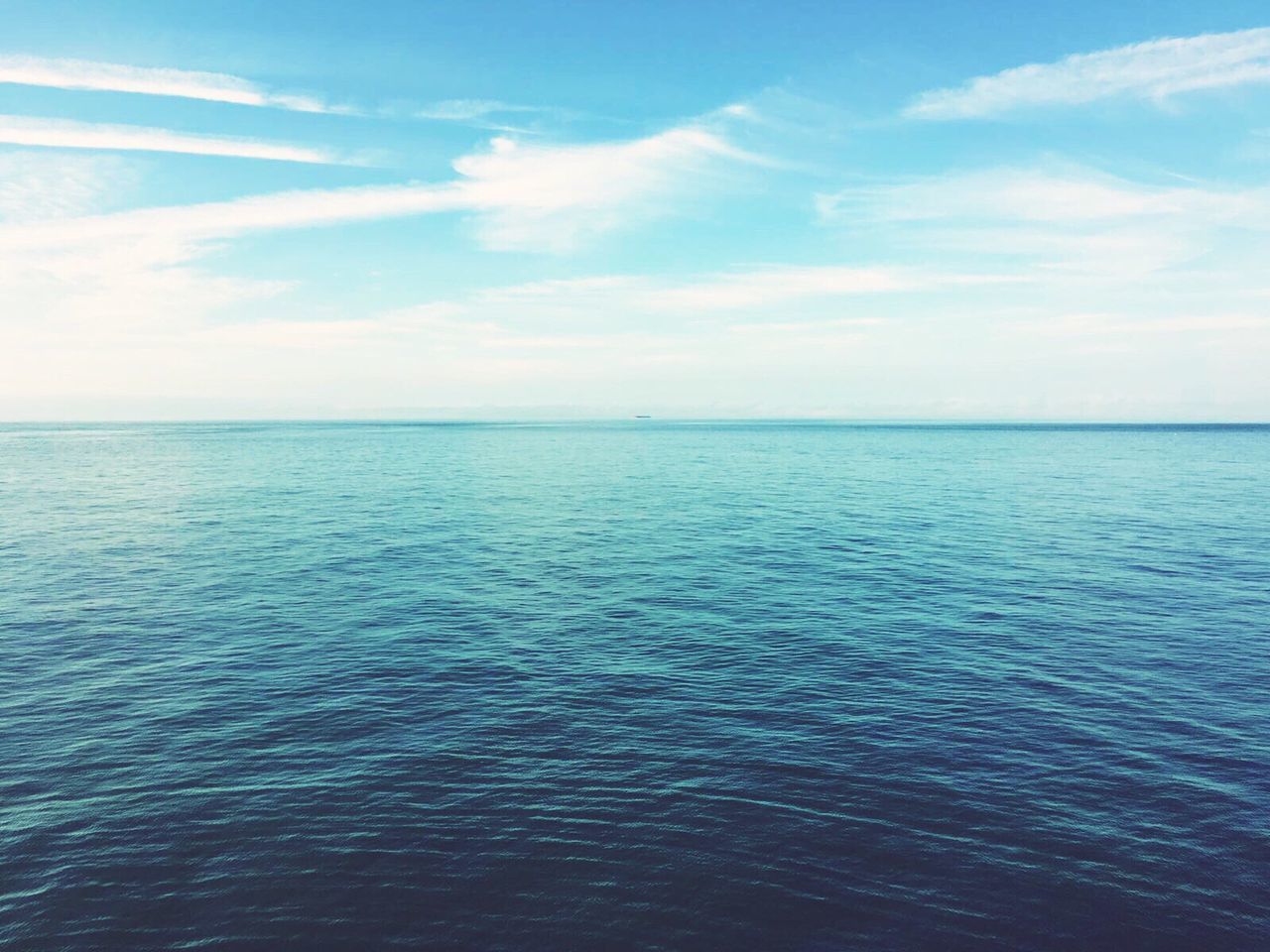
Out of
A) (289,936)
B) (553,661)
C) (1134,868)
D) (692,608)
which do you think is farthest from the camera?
(692,608)

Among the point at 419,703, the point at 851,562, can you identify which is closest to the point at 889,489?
the point at 851,562

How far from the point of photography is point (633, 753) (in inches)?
1245

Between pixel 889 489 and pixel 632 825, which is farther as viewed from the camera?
pixel 889 489

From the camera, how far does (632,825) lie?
2652 cm

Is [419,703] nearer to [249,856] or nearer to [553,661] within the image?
[553,661]

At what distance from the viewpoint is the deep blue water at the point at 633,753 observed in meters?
22.5

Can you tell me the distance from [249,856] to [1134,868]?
2917 cm

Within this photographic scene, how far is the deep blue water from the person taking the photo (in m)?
22.5

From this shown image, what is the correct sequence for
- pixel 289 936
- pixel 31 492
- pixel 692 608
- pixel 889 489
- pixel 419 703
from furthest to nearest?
pixel 889 489, pixel 31 492, pixel 692 608, pixel 419 703, pixel 289 936

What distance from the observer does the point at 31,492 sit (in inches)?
4747

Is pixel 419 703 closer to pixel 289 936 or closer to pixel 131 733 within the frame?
pixel 131 733

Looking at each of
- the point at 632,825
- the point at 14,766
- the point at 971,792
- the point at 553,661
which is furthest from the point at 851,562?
the point at 14,766

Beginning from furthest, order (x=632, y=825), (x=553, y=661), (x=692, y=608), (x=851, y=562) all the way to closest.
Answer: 1. (x=851, y=562)
2. (x=692, y=608)
3. (x=553, y=661)
4. (x=632, y=825)

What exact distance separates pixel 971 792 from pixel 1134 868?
18.2 ft
